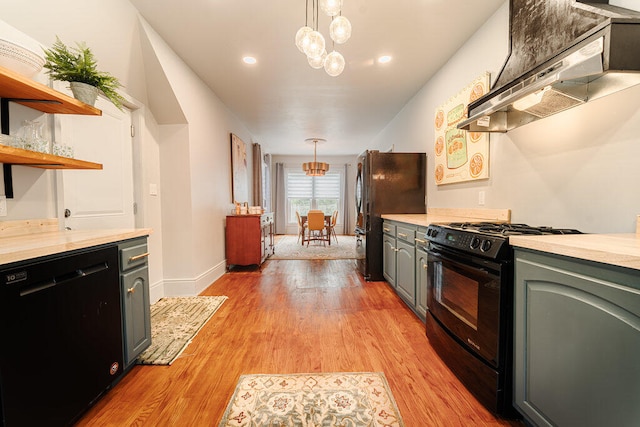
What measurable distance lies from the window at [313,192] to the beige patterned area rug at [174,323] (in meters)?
6.04

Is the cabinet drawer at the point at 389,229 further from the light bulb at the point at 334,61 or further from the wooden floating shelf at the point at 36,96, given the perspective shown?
the wooden floating shelf at the point at 36,96

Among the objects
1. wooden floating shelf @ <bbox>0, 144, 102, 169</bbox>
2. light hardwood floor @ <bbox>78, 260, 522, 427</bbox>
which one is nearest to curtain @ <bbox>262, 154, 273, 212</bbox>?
light hardwood floor @ <bbox>78, 260, 522, 427</bbox>

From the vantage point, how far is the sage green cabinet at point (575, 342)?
787 millimetres

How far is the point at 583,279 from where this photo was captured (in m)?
0.91

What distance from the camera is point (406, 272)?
260 centimetres

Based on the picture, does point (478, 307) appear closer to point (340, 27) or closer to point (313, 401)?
point (313, 401)

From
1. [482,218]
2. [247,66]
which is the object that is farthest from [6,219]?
[482,218]

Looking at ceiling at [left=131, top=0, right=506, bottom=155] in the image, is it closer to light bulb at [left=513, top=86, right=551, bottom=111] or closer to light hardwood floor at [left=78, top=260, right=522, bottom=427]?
light bulb at [left=513, top=86, right=551, bottom=111]

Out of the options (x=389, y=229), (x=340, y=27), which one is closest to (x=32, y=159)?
(x=340, y=27)

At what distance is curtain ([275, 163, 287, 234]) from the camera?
8523 millimetres

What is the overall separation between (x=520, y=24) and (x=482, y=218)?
145 centimetres

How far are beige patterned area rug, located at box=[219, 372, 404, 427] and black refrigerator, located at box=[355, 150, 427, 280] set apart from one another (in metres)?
2.00

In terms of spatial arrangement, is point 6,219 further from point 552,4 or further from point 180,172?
point 552,4

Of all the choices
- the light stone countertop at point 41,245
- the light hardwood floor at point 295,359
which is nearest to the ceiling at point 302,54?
the light stone countertop at point 41,245
